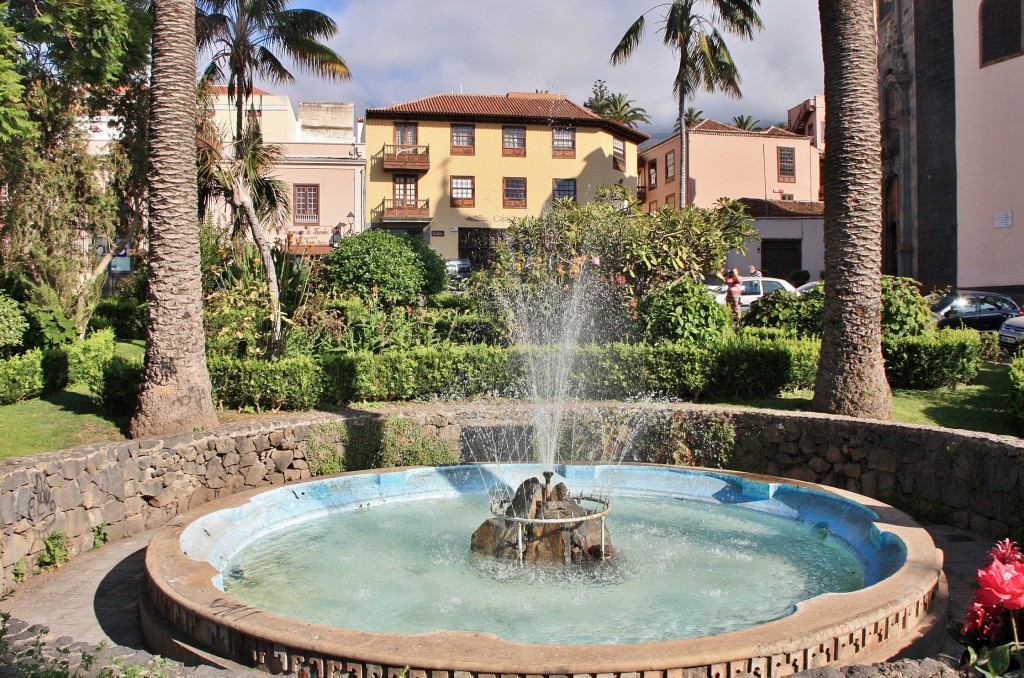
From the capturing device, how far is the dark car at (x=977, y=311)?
1988cm

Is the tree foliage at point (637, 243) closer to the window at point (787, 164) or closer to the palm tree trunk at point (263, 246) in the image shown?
the palm tree trunk at point (263, 246)

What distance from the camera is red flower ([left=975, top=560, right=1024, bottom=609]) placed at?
298 centimetres

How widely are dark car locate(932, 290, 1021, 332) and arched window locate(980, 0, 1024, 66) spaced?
27.2 feet

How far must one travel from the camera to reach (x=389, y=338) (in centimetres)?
1282

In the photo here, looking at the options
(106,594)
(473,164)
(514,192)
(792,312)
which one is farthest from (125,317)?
(514,192)

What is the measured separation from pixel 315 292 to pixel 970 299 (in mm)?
16231

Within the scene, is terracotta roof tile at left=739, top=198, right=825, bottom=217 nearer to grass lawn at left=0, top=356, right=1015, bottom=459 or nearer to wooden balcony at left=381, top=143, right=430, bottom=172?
wooden balcony at left=381, top=143, right=430, bottom=172

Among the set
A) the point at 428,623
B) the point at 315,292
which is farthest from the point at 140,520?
the point at 315,292

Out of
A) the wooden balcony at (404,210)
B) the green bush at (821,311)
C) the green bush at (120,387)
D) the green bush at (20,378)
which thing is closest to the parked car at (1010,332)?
the green bush at (821,311)

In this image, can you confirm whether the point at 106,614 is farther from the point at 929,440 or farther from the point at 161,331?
the point at 929,440

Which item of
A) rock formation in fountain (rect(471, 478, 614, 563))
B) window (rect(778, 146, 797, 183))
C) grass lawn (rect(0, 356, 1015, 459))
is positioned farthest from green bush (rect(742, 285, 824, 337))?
window (rect(778, 146, 797, 183))

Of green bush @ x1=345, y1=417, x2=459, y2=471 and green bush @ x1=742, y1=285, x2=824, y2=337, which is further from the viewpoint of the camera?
green bush @ x1=742, y1=285, x2=824, y2=337

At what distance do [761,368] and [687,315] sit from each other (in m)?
1.64

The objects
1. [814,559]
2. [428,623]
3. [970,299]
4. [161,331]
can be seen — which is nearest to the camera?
[428,623]
